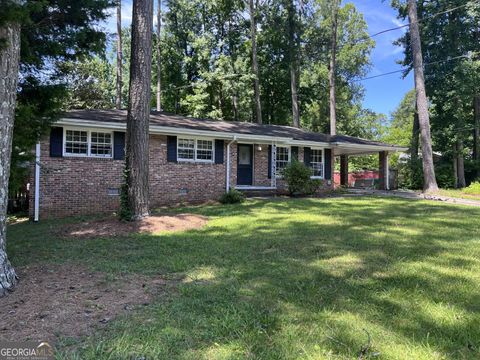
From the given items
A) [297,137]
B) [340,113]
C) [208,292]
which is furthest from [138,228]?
[340,113]

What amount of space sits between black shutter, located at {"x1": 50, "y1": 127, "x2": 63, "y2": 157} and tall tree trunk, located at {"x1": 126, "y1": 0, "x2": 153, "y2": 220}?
12.9 ft

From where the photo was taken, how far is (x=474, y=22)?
22922mm

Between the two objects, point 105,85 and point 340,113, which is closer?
point 105,85

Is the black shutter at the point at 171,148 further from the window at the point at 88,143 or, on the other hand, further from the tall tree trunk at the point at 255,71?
the tall tree trunk at the point at 255,71

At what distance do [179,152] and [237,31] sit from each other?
1811 cm

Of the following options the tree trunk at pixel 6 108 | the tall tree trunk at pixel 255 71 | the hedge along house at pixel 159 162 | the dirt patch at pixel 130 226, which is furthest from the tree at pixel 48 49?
A: the tall tree trunk at pixel 255 71

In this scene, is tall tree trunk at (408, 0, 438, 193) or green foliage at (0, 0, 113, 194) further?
tall tree trunk at (408, 0, 438, 193)

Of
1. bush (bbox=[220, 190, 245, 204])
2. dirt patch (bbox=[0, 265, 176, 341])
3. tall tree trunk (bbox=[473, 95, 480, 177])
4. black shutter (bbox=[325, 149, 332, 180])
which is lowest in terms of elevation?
dirt patch (bbox=[0, 265, 176, 341])

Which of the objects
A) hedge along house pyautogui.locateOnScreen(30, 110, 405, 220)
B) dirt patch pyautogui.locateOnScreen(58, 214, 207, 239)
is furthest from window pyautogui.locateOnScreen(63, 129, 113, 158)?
dirt patch pyautogui.locateOnScreen(58, 214, 207, 239)

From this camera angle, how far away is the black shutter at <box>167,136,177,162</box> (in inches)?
518

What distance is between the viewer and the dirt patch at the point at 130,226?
7590 millimetres

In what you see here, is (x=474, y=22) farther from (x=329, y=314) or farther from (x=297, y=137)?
(x=329, y=314)

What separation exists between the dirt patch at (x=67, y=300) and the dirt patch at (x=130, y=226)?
2.60m

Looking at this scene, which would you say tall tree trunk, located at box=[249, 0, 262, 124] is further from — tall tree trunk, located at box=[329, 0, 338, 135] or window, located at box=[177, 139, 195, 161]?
window, located at box=[177, 139, 195, 161]
